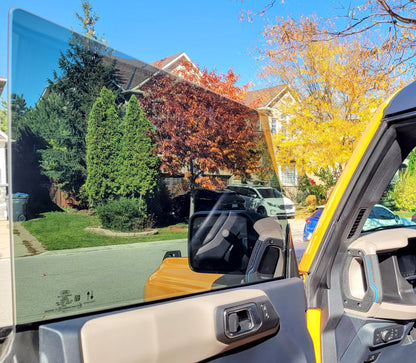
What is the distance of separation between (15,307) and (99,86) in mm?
620

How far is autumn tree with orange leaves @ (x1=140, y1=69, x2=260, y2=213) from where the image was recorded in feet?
4.35

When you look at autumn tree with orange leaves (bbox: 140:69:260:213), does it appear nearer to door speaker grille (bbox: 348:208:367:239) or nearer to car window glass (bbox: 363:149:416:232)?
door speaker grille (bbox: 348:208:367:239)

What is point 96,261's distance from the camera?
1087 mm

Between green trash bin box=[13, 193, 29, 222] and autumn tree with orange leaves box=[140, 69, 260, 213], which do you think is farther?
autumn tree with orange leaves box=[140, 69, 260, 213]

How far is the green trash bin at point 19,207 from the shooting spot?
93 cm

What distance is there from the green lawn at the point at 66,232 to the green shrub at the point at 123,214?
0.09 feet

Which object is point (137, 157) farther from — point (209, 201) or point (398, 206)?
point (398, 206)

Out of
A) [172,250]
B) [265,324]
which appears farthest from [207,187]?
[265,324]

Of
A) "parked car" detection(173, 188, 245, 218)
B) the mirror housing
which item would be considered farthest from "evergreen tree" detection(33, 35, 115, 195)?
the mirror housing

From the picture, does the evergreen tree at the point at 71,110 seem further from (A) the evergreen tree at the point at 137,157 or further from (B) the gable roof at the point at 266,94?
(B) the gable roof at the point at 266,94

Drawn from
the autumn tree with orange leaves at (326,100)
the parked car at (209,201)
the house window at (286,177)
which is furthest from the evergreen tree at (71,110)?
the autumn tree with orange leaves at (326,100)

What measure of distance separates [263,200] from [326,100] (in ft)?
39.5

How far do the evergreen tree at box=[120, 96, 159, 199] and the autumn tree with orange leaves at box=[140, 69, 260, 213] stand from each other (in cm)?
4

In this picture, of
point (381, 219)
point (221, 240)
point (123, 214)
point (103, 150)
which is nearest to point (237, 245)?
point (221, 240)
